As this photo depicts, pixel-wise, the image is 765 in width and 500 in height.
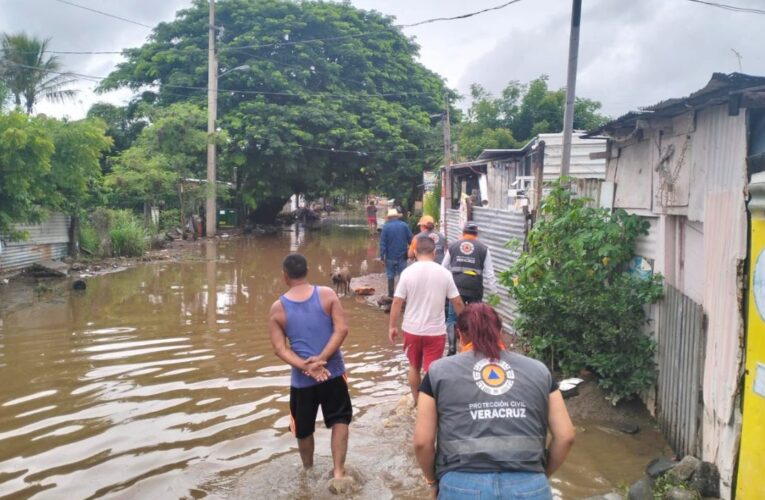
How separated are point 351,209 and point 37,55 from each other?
56943mm

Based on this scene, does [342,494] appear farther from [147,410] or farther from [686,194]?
[686,194]

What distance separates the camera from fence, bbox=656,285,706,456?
487 cm

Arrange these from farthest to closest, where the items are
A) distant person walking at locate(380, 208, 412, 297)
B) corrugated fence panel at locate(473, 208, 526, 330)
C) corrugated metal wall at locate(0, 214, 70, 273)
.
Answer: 1. corrugated metal wall at locate(0, 214, 70, 273)
2. distant person walking at locate(380, 208, 412, 297)
3. corrugated fence panel at locate(473, 208, 526, 330)

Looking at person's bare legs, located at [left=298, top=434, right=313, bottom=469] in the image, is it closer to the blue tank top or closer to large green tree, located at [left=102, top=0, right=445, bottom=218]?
the blue tank top

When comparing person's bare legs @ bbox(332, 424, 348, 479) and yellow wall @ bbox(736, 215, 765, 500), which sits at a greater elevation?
yellow wall @ bbox(736, 215, 765, 500)

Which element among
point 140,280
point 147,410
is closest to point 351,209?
point 140,280

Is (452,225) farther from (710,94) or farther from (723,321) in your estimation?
(723,321)

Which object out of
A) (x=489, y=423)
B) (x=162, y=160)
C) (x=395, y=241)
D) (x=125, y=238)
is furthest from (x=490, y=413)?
(x=162, y=160)

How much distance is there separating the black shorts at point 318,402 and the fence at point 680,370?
2.70 meters

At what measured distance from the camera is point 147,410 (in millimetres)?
6727

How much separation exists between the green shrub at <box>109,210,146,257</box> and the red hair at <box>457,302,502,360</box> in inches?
771

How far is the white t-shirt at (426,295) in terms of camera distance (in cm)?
603

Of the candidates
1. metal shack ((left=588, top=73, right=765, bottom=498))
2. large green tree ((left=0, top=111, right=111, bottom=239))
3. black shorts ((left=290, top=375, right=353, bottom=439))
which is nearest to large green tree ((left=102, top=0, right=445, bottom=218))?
large green tree ((left=0, top=111, right=111, bottom=239))

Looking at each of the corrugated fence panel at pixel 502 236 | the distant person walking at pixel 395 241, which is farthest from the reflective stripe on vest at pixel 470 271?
the distant person walking at pixel 395 241
